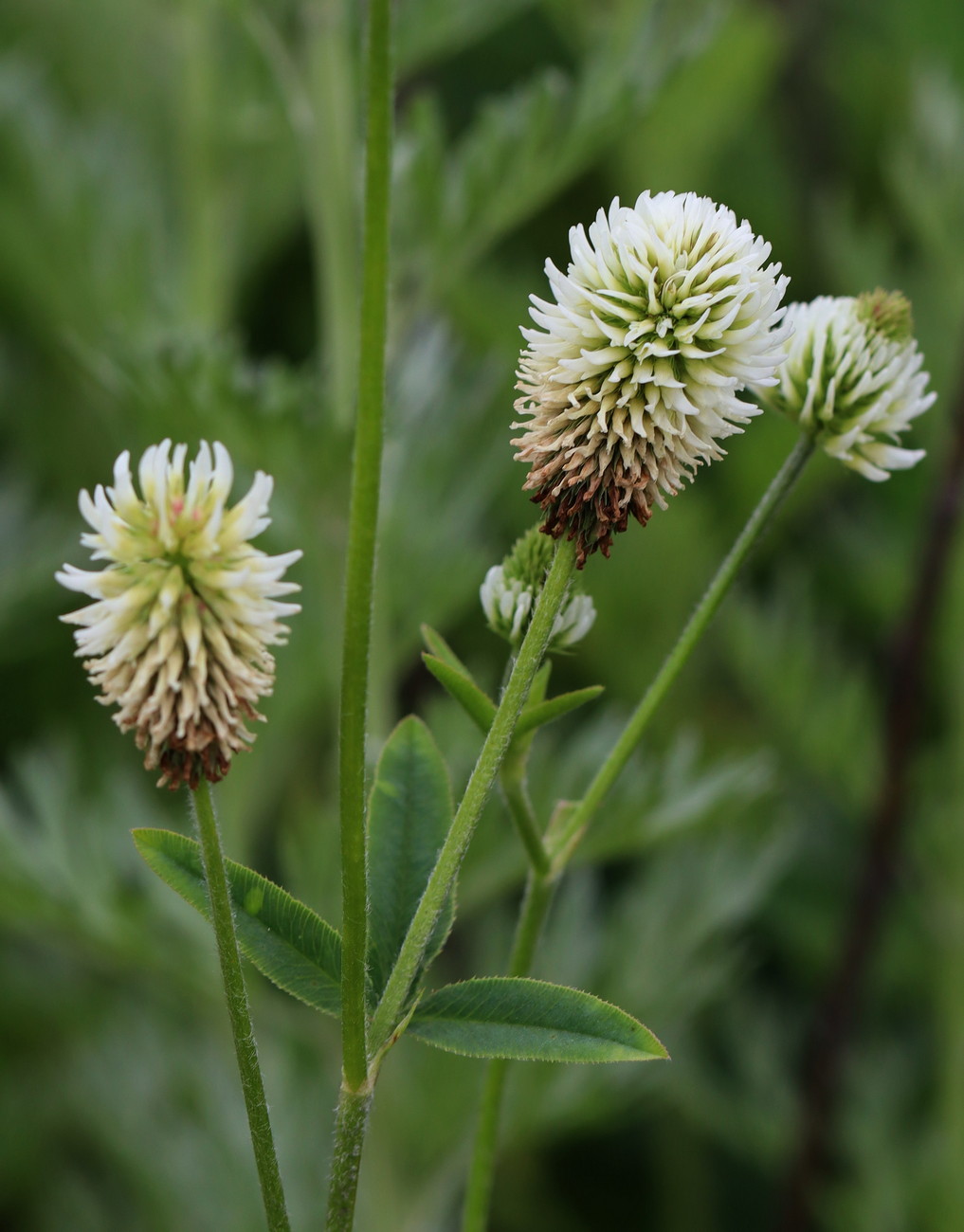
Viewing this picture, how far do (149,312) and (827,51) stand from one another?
4.17 feet

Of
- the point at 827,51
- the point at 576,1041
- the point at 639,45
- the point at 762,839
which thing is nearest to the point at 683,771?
the point at 762,839

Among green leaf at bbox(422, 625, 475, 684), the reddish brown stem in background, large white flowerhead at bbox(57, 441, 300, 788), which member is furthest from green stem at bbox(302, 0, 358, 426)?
large white flowerhead at bbox(57, 441, 300, 788)

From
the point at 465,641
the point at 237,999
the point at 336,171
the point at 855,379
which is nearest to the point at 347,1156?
the point at 237,999

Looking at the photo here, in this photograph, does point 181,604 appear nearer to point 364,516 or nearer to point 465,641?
point 364,516

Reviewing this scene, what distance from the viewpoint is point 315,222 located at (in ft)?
3.67

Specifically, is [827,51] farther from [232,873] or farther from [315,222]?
[232,873]

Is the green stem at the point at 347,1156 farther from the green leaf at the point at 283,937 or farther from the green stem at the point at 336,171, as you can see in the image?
the green stem at the point at 336,171

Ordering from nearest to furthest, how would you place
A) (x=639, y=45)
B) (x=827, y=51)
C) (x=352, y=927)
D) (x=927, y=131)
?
(x=352, y=927) < (x=639, y=45) < (x=927, y=131) < (x=827, y=51)

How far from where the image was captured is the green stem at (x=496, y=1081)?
1.42 ft

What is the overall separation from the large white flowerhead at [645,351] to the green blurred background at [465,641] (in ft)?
1.87

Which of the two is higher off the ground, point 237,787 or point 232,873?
point 237,787

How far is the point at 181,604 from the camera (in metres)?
0.32

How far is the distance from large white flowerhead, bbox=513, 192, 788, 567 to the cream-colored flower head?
7 cm

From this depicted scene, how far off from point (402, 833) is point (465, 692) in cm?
6
